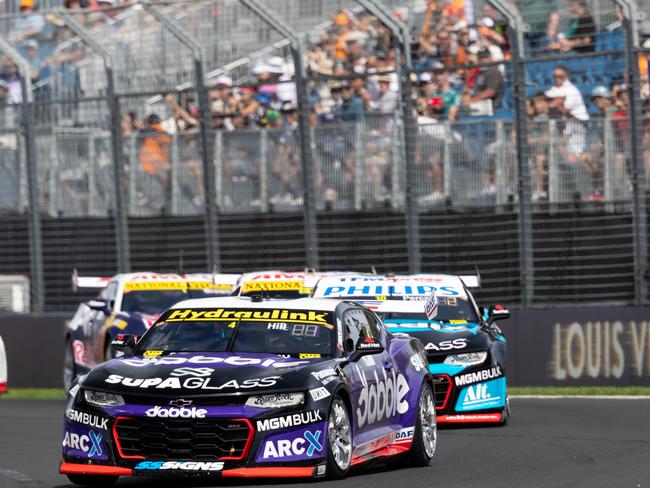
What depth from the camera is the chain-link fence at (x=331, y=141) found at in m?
20.1

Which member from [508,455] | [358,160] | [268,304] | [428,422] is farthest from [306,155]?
[268,304]

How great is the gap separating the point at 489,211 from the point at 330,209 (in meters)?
2.35

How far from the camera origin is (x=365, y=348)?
34.6ft

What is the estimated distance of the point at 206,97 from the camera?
76.0ft

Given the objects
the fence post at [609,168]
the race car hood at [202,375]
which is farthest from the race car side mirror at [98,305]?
the race car hood at [202,375]

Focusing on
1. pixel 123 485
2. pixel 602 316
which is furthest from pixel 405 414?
pixel 602 316

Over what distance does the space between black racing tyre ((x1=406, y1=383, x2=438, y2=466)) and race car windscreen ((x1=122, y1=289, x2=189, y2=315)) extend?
813cm

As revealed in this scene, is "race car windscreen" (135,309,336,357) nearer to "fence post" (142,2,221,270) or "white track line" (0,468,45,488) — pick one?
"white track line" (0,468,45,488)

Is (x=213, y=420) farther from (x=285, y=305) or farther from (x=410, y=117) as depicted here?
(x=410, y=117)

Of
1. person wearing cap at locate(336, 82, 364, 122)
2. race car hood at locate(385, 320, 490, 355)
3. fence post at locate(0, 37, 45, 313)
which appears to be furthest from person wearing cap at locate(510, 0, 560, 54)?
A: fence post at locate(0, 37, 45, 313)

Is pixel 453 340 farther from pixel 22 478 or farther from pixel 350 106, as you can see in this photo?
pixel 350 106

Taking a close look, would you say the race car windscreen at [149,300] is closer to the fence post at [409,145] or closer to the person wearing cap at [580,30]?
the fence post at [409,145]

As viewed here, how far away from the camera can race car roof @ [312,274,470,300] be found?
15.9m

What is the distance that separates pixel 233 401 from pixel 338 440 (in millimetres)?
849
